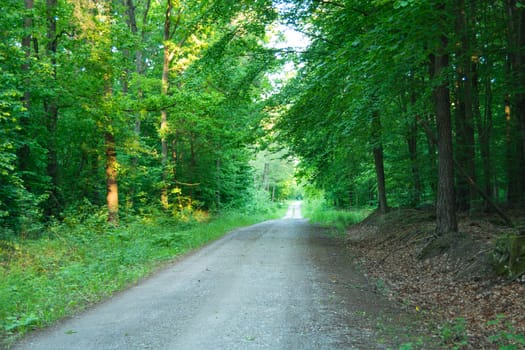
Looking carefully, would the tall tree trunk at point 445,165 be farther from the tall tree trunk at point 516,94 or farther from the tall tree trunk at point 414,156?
the tall tree trunk at point 414,156

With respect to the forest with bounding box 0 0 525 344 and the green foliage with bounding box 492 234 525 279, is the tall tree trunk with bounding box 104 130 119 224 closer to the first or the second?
the forest with bounding box 0 0 525 344

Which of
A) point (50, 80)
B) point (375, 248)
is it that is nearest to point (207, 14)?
point (50, 80)

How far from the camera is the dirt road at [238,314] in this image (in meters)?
4.71

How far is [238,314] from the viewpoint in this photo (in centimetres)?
575

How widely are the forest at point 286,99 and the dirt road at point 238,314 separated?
126 cm

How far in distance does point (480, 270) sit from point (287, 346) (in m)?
4.56

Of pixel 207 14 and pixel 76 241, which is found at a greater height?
pixel 207 14

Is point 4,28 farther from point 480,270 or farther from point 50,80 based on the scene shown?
point 480,270

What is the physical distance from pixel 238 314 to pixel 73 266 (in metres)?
4.75

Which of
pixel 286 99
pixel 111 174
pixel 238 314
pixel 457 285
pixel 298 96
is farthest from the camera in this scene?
pixel 111 174

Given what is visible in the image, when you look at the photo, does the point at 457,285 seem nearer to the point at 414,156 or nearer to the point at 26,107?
the point at 414,156

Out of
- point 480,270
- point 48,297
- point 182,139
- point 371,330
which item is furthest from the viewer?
point 182,139

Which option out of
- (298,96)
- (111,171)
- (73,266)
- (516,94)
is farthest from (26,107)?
(516,94)

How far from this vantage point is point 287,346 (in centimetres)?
451
